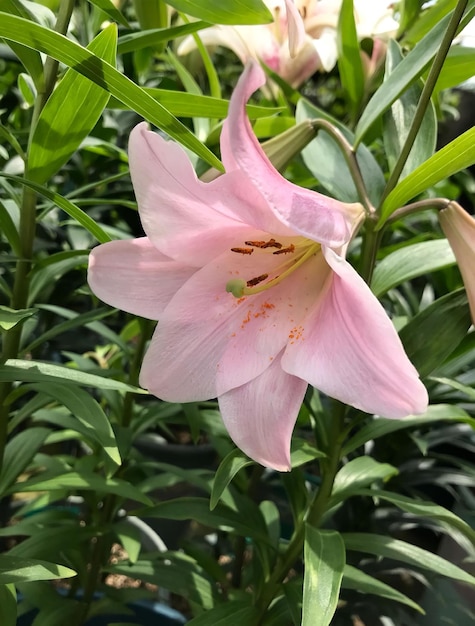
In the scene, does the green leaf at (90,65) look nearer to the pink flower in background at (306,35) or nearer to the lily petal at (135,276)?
the lily petal at (135,276)

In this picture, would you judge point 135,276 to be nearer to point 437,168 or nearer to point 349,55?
point 437,168

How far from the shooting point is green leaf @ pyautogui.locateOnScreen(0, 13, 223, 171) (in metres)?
0.36

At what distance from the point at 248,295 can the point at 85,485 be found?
11.5 inches

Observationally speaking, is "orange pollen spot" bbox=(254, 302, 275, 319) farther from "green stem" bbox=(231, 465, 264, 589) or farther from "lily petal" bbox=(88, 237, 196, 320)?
"green stem" bbox=(231, 465, 264, 589)

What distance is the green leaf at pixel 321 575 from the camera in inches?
16.7

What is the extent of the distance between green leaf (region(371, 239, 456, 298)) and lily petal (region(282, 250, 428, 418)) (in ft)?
0.50

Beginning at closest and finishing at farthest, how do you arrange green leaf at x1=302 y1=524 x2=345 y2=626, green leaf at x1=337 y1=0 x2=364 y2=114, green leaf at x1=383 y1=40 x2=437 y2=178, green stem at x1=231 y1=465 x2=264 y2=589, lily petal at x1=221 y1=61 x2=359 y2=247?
lily petal at x1=221 y1=61 x2=359 y2=247, green leaf at x1=302 y1=524 x2=345 y2=626, green leaf at x1=383 y1=40 x2=437 y2=178, green leaf at x1=337 y1=0 x2=364 y2=114, green stem at x1=231 y1=465 x2=264 y2=589

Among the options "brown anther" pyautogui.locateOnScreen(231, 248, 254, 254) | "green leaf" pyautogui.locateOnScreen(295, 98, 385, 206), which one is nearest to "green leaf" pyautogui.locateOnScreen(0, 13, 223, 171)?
"brown anther" pyautogui.locateOnScreen(231, 248, 254, 254)

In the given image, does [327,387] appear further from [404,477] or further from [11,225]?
[404,477]

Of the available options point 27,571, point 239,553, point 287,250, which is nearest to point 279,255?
point 287,250

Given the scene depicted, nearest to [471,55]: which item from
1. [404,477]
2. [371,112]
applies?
[371,112]

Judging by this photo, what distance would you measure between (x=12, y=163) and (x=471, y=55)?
59 centimetres

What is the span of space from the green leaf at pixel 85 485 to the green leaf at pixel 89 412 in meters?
0.11

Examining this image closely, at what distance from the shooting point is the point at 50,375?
448 mm
